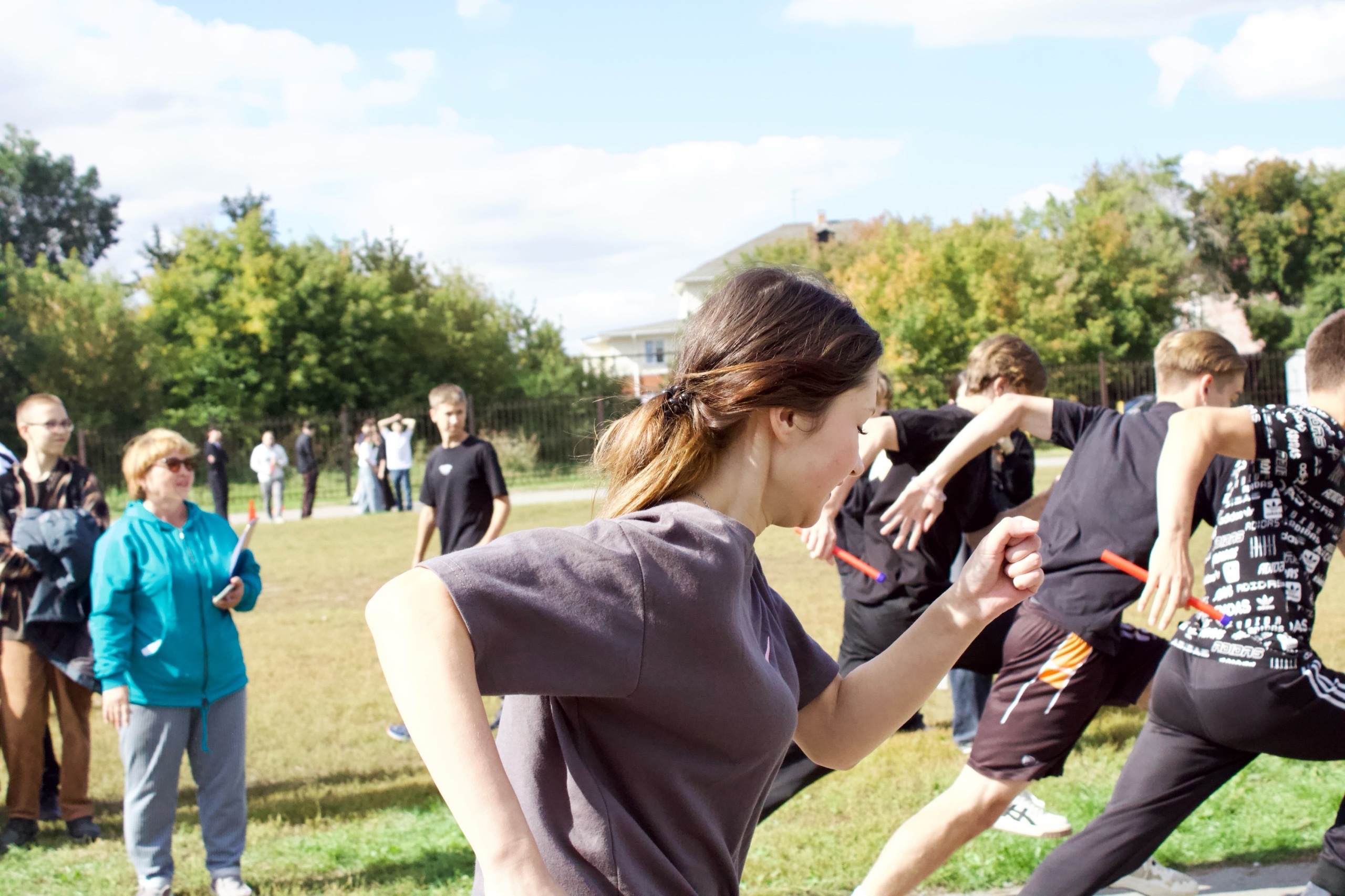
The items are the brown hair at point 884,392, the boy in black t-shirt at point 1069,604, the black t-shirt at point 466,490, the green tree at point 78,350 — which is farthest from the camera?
the green tree at point 78,350

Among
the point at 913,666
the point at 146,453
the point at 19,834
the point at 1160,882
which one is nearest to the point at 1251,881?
the point at 1160,882

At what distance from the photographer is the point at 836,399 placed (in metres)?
1.79

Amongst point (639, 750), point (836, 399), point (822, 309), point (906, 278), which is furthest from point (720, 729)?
point (906, 278)

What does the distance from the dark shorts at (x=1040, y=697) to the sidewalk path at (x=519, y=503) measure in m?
18.7

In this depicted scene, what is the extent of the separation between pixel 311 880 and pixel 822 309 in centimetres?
393

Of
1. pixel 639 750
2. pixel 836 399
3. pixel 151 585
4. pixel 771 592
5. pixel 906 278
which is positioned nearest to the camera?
pixel 639 750

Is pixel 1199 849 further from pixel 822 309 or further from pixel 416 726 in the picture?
pixel 416 726

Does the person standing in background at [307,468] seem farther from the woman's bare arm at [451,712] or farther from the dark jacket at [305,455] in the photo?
the woman's bare arm at [451,712]

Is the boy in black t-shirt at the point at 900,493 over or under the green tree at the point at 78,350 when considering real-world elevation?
under

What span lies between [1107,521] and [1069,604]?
308mm

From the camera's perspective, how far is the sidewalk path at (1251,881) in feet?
13.5

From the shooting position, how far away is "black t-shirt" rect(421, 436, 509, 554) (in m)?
7.16

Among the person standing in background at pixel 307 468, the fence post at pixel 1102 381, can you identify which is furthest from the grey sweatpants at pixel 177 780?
the fence post at pixel 1102 381

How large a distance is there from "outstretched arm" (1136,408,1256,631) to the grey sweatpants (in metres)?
3.46
